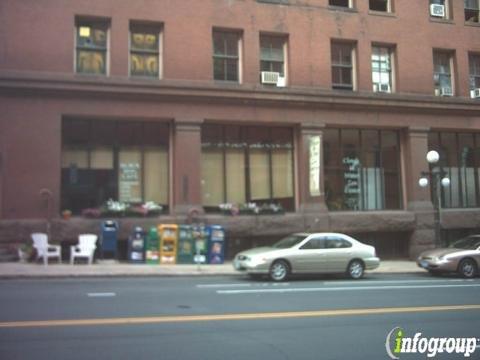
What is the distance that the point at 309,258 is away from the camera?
17.5 meters

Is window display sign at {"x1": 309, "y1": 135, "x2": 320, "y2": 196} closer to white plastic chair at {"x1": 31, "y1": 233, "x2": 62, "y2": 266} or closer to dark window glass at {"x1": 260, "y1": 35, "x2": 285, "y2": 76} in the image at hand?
dark window glass at {"x1": 260, "y1": 35, "x2": 285, "y2": 76}

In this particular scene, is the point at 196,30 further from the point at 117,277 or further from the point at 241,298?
the point at 241,298

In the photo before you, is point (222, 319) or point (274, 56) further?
point (274, 56)

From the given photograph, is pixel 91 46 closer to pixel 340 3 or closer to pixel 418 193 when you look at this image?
pixel 340 3

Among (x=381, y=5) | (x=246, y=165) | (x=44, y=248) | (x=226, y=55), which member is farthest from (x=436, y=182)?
(x=44, y=248)

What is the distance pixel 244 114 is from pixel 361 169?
20.5 feet

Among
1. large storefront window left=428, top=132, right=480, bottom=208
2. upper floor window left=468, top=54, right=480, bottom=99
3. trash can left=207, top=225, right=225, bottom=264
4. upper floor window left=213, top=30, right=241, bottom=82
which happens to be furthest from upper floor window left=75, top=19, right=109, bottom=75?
→ upper floor window left=468, top=54, right=480, bottom=99

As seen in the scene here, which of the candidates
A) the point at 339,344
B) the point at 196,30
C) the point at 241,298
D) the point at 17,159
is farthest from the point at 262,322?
the point at 196,30

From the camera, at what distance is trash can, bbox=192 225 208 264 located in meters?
21.0

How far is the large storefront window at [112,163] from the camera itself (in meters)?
21.5

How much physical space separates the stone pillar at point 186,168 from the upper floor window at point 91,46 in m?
3.77

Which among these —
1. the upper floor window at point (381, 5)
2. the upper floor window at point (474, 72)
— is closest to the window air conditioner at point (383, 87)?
the upper floor window at point (381, 5)

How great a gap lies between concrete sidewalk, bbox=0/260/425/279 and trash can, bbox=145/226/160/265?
0.70 metres

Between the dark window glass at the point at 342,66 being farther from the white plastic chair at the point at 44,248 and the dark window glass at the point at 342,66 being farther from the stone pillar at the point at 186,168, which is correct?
the white plastic chair at the point at 44,248
